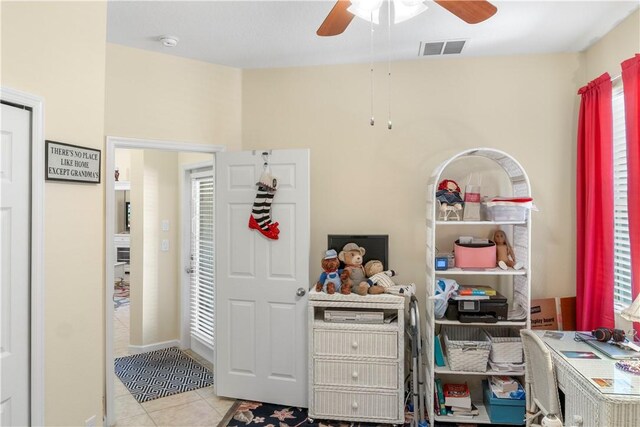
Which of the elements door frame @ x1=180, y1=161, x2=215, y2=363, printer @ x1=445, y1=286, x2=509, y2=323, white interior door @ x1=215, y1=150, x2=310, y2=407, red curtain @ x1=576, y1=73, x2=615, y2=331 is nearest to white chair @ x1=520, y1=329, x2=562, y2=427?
printer @ x1=445, y1=286, x2=509, y2=323

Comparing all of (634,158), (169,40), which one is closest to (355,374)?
(634,158)

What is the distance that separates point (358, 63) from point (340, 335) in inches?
83.7

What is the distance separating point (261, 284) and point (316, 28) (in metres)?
1.88

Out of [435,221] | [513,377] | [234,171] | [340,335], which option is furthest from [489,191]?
[234,171]

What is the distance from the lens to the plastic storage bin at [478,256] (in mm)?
2711

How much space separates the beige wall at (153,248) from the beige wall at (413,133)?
51.6 inches

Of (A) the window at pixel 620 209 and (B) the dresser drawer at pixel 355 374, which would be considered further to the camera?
(B) the dresser drawer at pixel 355 374

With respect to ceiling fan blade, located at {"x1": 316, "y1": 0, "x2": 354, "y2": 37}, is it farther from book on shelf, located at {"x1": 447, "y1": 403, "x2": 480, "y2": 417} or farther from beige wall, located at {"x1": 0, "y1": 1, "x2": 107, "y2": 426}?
book on shelf, located at {"x1": 447, "y1": 403, "x2": 480, "y2": 417}

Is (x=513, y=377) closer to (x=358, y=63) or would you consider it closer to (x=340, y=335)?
(x=340, y=335)

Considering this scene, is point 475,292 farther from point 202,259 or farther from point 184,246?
point 184,246

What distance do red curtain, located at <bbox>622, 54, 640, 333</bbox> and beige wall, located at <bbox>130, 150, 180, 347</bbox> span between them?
12.5 feet

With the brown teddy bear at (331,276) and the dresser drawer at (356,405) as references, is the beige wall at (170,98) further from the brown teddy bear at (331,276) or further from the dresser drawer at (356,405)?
the dresser drawer at (356,405)

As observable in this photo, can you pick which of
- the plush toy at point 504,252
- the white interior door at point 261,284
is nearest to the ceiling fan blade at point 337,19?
the white interior door at point 261,284

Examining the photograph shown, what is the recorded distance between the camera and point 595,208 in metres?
2.55
